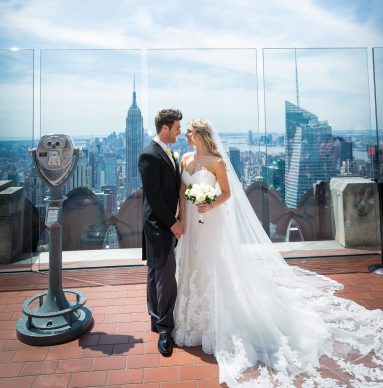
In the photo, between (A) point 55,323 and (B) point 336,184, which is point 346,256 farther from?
(A) point 55,323

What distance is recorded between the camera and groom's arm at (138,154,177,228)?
2.58 meters

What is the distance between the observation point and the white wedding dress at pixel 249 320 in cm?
231

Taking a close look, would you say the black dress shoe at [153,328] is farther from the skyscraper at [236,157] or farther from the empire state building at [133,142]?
the skyscraper at [236,157]

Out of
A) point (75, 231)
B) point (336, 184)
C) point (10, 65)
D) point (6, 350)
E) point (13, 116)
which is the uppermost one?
point (10, 65)

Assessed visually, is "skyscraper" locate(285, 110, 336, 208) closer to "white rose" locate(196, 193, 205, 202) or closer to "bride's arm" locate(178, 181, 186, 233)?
"bride's arm" locate(178, 181, 186, 233)

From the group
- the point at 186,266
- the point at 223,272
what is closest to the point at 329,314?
the point at 223,272

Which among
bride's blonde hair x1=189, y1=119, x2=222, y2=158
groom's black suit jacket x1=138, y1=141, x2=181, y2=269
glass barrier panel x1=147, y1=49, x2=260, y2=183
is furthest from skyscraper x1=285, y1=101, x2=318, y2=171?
groom's black suit jacket x1=138, y1=141, x2=181, y2=269

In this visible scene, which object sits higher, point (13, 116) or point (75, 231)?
point (13, 116)

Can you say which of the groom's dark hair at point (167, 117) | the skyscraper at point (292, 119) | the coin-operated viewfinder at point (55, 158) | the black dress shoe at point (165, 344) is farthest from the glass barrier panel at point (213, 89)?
the black dress shoe at point (165, 344)

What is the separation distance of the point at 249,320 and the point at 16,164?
3.51 meters

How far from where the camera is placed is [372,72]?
4.86 m

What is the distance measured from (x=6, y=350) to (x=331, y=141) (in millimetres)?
4545

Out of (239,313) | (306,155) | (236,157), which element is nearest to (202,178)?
(239,313)

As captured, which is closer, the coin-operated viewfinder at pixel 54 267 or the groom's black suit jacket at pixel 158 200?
the groom's black suit jacket at pixel 158 200
